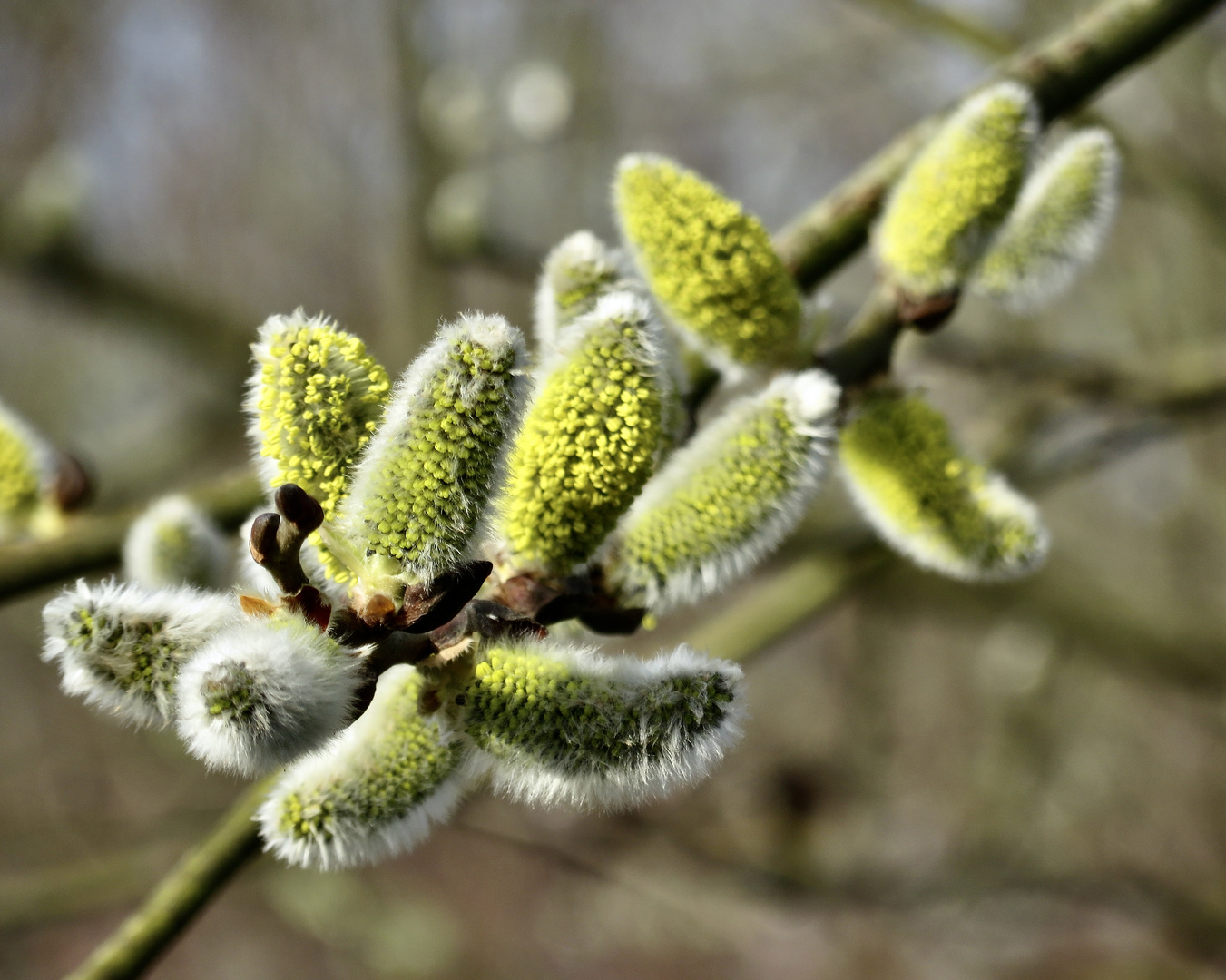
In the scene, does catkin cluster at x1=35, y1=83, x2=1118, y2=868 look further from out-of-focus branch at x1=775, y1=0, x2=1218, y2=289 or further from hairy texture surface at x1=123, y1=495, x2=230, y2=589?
→ hairy texture surface at x1=123, y1=495, x2=230, y2=589

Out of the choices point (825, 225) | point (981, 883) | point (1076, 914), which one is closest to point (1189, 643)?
point (981, 883)

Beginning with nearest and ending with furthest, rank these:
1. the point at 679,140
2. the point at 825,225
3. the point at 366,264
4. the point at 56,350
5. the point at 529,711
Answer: the point at 529,711
the point at 825,225
the point at 366,264
the point at 679,140
the point at 56,350

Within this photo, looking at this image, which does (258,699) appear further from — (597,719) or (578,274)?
(578,274)

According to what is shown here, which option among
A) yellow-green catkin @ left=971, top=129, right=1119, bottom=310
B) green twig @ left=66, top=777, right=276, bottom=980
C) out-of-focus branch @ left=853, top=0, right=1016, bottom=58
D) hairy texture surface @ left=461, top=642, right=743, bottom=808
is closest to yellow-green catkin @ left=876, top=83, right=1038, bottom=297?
yellow-green catkin @ left=971, top=129, right=1119, bottom=310

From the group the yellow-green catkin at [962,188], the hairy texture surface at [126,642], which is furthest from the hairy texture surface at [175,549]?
the yellow-green catkin at [962,188]

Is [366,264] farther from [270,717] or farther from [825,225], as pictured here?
[270,717]

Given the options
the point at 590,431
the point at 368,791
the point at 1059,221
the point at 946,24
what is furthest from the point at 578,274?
the point at 946,24
